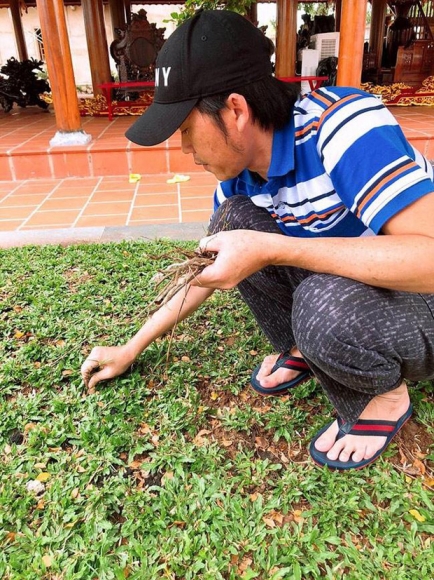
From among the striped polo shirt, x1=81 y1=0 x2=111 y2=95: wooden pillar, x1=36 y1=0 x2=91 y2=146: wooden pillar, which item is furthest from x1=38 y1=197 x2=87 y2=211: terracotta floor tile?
x1=81 y1=0 x2=111 y2=95: wooden pillar

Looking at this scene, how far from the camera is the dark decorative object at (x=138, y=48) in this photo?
727 cm

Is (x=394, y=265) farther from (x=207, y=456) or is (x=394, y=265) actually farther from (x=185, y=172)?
(x=185, y=172)

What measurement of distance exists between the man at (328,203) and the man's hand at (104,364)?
0.63m

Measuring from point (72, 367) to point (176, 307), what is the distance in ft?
1.84

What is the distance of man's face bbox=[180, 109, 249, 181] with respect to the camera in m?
1.24

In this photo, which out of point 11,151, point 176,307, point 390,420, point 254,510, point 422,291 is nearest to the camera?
point 422,291

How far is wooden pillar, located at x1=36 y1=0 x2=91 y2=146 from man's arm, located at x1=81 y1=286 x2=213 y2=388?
361cm

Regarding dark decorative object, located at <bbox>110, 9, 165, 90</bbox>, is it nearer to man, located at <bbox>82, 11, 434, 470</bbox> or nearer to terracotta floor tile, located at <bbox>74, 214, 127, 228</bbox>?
terracotta floor tile, located at <bbox>74, 214, 127, 228</bbox>

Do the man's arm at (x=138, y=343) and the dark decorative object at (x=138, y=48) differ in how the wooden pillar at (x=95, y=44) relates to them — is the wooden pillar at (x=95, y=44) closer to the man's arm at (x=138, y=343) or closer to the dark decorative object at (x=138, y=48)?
the dark decorative object at (x=138, y=48)

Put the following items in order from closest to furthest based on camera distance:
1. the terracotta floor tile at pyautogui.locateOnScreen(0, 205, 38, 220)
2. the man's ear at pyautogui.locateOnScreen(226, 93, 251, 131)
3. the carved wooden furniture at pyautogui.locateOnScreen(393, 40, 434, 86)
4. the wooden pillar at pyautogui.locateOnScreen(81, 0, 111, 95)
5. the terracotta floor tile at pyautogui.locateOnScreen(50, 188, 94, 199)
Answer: the man's ear at pyautogui.locateOnScreen(226, 93, 251, 131)
the terracotta floor tile at pyautogui.locateOnScreen(0, 205, 38, 220)
the terracotta floor tile at pyautogui.locateOnScreen(50, 188, 94, 199)
the carved wooden furniture at pyautogui.locateOnScreen(393, 40, 434, 86)
the wooden pillar at pyautogui.locateOnScreen(81, 0, 111, 95)

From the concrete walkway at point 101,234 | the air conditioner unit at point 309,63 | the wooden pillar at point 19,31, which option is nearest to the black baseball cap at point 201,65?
the concrete walkway at point 101,234

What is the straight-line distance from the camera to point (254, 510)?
55.2 inches

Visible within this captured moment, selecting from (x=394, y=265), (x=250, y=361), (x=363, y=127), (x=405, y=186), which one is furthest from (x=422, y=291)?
(x=250, y=361)

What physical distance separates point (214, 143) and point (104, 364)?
37.2 inches
